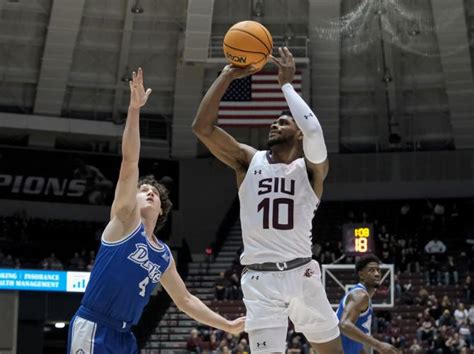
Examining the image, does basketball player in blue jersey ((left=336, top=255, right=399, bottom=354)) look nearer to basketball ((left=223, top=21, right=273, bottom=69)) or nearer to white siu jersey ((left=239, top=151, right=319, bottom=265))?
white siu jersey ((left=239, top=151, right=319, bottom=265))

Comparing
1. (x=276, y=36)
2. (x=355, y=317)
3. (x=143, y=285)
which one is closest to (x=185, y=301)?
(x=143, y=285)

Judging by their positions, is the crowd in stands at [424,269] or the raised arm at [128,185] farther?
the crowd in stands at [424,269]

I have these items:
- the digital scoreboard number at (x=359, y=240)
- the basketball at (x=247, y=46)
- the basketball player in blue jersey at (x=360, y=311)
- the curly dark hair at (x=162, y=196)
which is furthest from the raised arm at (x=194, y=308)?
the digital scoreboard number at (x=359, y=240)

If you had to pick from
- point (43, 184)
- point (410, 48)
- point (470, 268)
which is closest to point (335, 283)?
point (470, 268)

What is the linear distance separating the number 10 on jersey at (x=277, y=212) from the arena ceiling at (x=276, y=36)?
22.5 metres

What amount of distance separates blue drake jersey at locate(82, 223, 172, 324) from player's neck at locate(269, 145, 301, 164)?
1.60m

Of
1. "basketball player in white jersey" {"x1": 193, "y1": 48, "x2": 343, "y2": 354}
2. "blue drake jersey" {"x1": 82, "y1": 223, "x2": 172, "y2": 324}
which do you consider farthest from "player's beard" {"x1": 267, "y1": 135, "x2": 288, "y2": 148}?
"blue drake jersey" {"x1": 82, "y1": 223, "x2": 172, "y2": 324}

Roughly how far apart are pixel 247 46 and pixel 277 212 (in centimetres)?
140

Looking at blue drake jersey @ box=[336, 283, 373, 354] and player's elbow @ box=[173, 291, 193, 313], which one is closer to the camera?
player's elbow @ box=[173, 291, 193, 313]

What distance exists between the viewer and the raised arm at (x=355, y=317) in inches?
359

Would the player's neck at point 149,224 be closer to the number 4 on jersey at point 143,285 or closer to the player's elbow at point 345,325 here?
the number 4 on jersey at point 143,285

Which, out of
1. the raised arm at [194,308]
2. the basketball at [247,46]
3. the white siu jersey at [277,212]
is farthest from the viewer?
the basketball at [247,46]

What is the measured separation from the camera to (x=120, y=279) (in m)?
6.45

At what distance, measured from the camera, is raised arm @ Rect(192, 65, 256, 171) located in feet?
24.7
